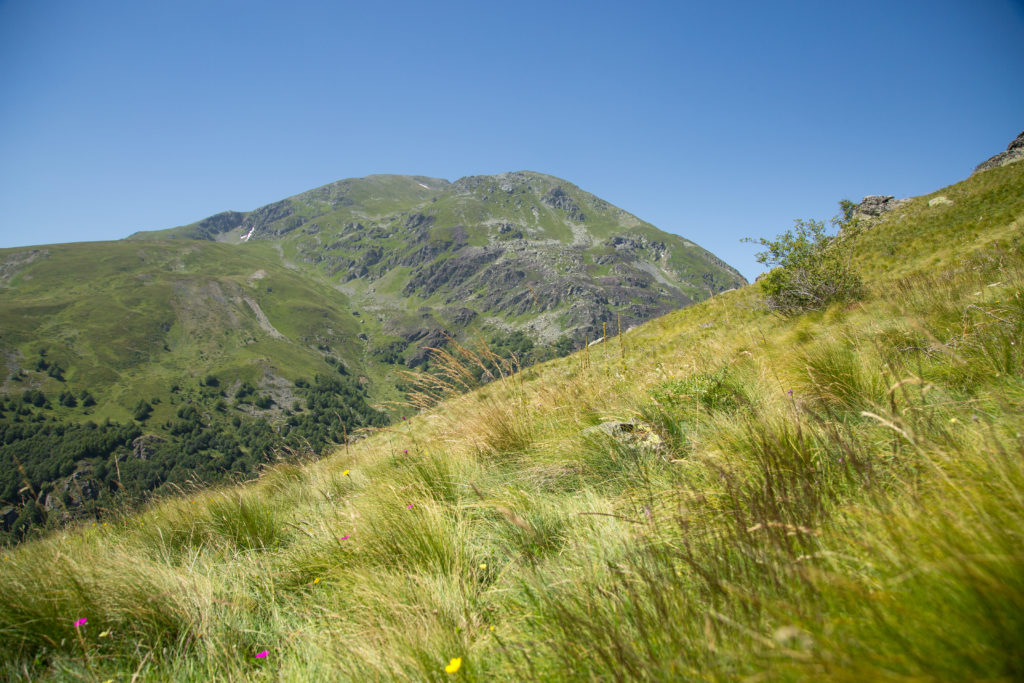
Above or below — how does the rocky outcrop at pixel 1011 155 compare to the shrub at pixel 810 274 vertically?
above

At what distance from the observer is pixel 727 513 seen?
5.51ft

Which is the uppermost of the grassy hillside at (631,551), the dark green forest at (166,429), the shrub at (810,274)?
the shrub at (810,274)

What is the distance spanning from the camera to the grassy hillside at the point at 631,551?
→ 39.8 inches

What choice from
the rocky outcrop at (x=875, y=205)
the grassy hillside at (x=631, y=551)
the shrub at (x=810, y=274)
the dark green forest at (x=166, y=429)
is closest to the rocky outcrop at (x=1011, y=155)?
the rocky outcrop at (x=875, y=205)

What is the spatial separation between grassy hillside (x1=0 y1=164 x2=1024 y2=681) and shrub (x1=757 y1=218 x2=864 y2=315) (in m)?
7.13

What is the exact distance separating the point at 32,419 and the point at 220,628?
8509 inches

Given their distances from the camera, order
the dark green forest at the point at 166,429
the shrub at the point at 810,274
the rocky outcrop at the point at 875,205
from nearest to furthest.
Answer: the shrub at the point at 810,274 < the rocky outcrop at the point at 875,205 < the dark green forest at the point at 166,429

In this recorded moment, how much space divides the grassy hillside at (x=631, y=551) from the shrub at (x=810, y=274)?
713 cm

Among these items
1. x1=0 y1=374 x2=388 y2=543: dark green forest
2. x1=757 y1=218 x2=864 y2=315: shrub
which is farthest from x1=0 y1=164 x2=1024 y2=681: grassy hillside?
x1=0 y1=374 x2=388 y2=543: dark green forest

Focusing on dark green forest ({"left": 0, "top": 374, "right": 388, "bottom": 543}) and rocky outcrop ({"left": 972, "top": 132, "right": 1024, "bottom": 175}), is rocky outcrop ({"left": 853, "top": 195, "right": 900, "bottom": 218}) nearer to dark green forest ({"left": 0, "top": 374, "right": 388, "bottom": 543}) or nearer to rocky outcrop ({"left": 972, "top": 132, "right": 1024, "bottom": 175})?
rocky outcrop ({"left": 972, "top": 132, "right": 1024, "bottom": 175})

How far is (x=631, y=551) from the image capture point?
→ 1.75 meters

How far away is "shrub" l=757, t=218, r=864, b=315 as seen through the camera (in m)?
11.5

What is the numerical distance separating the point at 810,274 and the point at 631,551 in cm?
1348

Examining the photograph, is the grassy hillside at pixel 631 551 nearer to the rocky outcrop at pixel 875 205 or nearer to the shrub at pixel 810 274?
the shrub at pixel 810 274
